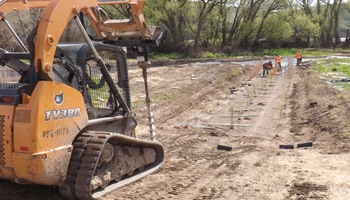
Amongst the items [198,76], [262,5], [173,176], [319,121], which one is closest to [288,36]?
[262,5]

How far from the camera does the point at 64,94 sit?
5.16 m

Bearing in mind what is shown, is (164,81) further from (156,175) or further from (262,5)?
(262,5)

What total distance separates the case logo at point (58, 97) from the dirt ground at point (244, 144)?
166cm

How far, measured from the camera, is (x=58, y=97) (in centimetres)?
506

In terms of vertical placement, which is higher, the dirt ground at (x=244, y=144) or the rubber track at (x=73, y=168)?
the rubber track at (x=73, y=168)

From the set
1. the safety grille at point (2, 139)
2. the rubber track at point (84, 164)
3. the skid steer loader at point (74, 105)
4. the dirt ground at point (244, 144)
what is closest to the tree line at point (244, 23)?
the dirt ground at point (244, 144)

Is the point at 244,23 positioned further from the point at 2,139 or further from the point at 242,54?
the point at 2,139

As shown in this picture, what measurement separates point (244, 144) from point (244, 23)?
50.4 m

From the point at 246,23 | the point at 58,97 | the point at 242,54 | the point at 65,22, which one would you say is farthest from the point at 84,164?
the point at 246,23

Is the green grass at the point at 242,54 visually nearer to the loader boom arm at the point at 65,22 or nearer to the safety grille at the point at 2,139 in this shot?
the loader boom arm at the point at 65,22

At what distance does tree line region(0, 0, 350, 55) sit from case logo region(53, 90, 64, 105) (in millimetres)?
44005

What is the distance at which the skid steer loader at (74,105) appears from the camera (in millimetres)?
4867

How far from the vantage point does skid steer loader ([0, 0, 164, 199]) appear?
487 cm

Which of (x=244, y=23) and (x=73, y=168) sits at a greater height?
(x=244, y=23)
